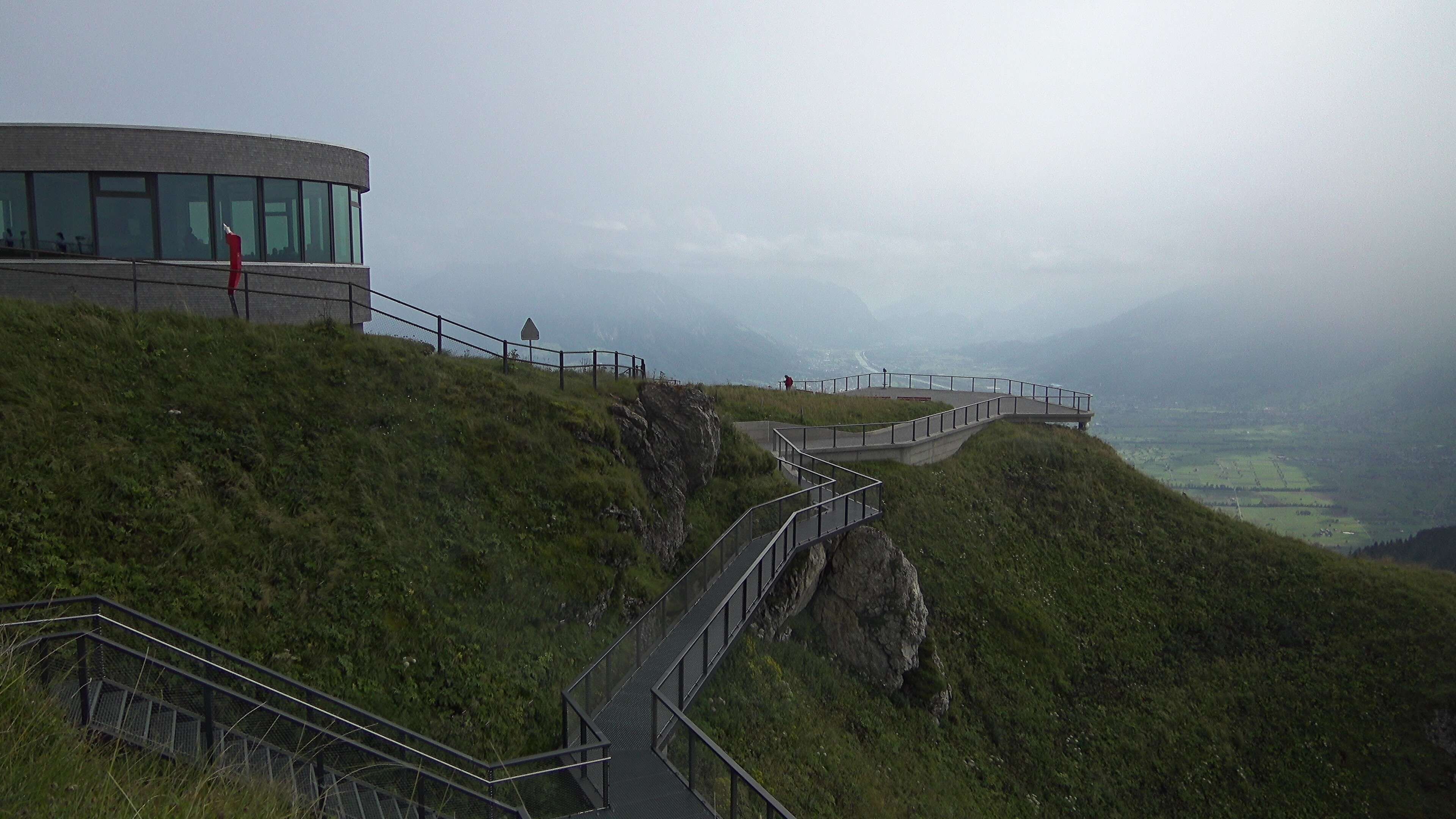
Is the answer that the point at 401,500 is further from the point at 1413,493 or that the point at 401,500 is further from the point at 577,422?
the point at 1413,493

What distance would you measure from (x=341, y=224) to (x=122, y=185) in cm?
476

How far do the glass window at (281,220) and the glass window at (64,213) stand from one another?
3.48m

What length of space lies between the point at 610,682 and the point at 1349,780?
845 inches

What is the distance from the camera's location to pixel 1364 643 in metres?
23.9

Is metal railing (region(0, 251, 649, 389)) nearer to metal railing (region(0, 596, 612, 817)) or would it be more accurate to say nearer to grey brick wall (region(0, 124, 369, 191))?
grey brick wall (region(0, 124, 369, 191))

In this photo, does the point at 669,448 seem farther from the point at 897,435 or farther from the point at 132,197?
the point at 132,197

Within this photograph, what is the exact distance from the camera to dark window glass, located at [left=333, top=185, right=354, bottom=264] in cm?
2062

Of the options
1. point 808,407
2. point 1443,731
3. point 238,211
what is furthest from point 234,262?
point 1443,731

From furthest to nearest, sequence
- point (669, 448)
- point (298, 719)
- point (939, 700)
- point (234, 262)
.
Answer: point (939, 700), point (669, 448), point (234, 262), point (298, 719)

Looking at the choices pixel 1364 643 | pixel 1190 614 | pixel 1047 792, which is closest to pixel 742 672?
pixel 1047 792

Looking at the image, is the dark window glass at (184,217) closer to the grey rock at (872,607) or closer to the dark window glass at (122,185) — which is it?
the dark window glass at (122,185)

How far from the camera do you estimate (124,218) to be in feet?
57.7

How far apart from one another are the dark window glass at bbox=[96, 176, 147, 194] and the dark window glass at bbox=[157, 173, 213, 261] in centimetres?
33

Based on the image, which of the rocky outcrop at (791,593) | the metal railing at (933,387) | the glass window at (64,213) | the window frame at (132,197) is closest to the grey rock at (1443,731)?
the rocky outcrop at (791,593)
